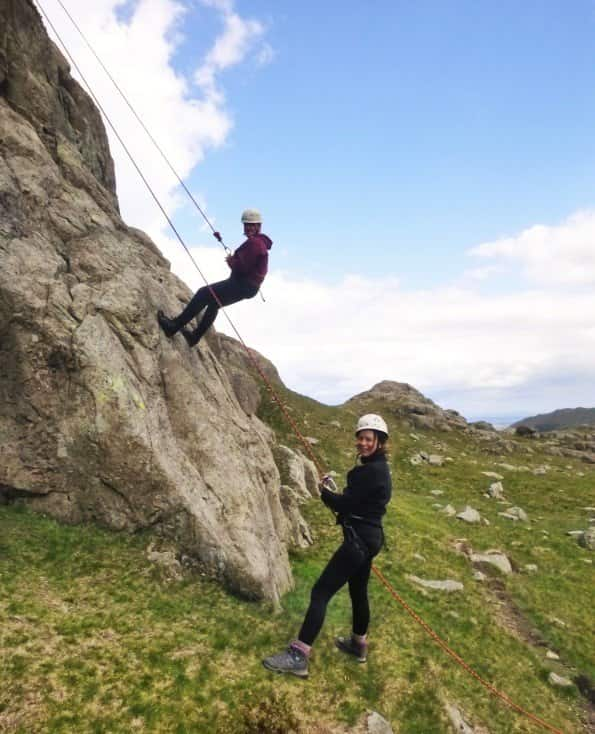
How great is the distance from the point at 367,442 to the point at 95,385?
8991mm

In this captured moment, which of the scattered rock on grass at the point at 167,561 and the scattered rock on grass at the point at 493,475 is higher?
the scattered rock on grass at the point at 493,475

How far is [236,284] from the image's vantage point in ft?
63.9

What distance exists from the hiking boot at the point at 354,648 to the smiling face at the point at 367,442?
575 cm

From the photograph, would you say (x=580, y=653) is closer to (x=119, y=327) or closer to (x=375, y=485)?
(x=375, y=485)

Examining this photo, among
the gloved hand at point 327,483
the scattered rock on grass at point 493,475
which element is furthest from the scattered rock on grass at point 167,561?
the scattered rock on grass at point 493,475

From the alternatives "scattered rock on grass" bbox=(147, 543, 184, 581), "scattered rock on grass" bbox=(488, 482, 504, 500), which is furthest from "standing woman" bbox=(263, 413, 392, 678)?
"scattered rock on grass" bbox=(488, 482, 504, 500)

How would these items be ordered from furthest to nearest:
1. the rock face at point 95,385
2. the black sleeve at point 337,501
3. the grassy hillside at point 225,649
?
the rock face at point 95,385 → the black sleeve at point 337,501 → the grassy hillside at point 225,649

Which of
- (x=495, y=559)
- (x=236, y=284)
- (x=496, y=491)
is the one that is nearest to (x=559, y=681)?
(x=495, y=559)

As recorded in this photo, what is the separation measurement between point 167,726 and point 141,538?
6.24 metres

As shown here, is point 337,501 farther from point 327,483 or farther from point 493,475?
point 493,475

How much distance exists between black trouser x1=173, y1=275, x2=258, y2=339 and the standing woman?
9.75 meters

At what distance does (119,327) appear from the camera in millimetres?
17375

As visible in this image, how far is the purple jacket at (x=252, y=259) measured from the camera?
18.7m

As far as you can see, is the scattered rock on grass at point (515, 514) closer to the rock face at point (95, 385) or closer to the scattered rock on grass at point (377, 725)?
the rock face at point (95, 385)
